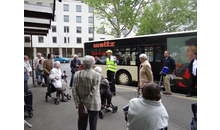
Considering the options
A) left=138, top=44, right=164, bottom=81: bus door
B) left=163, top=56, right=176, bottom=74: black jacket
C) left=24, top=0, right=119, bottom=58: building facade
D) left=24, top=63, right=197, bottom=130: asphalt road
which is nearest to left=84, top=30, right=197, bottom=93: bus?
left=138, top=44, right=164, bottom=81: bus door

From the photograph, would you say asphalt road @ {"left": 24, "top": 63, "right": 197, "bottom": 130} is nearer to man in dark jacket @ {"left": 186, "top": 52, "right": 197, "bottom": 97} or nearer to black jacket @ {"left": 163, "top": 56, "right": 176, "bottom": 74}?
man in dark jacket @ {"left": 186, "top": 52, "right": 197, "bottom": 97}

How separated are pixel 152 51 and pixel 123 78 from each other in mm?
2212

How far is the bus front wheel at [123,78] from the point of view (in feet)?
26.1

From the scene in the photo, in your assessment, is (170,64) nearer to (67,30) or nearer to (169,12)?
(169,12)

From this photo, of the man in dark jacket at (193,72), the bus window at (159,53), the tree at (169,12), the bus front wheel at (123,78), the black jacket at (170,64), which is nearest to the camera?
the man in dark jacket at (193,72)

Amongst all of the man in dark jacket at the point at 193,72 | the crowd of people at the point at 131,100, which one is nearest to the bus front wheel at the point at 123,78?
the man in dark jacket at the point at 193,72

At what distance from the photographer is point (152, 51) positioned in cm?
775

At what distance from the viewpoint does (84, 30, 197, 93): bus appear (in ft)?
20.1

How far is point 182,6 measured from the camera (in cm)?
1722

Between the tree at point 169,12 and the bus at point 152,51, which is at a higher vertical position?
the tree at point 169,12

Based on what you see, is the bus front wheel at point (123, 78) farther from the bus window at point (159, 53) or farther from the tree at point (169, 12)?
the tree at point (169, 12)

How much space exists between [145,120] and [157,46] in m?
6.41

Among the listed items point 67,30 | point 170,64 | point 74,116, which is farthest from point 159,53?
point 67,30
